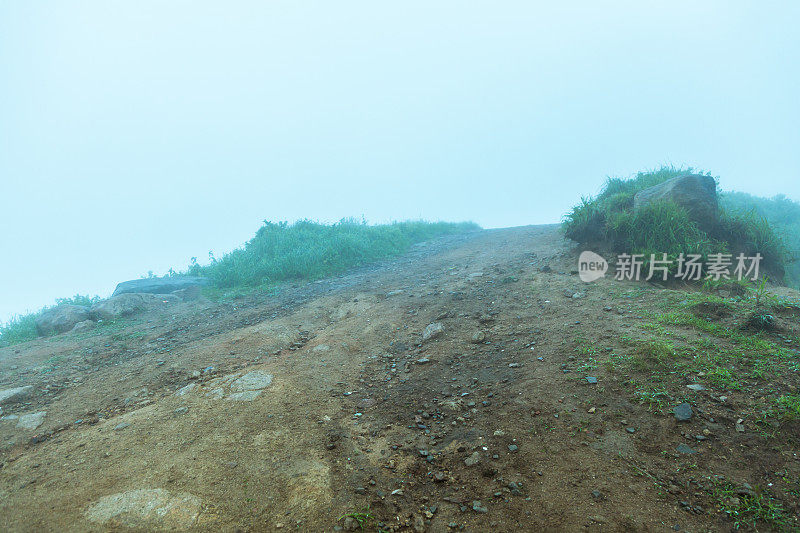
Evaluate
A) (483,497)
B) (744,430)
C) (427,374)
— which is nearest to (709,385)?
(744,430)

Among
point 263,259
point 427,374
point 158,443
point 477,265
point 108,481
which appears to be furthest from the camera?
point 263,259

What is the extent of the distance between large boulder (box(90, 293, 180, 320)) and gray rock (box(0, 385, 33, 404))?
12.3 feet

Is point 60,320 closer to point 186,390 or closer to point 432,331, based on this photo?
point 186,390

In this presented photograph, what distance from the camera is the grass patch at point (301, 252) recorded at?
36.5 feet

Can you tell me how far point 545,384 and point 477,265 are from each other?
19.1ft

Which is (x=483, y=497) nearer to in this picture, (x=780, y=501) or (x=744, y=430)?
(x=780, y=501)

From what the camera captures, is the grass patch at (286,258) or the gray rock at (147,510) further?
the grass patch at (286,258)

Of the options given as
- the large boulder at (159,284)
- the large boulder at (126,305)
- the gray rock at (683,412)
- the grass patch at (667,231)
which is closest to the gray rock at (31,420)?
the large boulder at (126,305)

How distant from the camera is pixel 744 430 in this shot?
9.78ft

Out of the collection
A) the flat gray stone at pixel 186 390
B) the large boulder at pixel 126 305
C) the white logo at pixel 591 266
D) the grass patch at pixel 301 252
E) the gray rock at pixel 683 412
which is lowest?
the gray rock at pixel 683 412

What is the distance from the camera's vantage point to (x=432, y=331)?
18.9 ft

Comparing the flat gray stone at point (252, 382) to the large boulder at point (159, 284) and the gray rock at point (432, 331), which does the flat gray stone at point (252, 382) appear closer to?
the gray rock at point (432, 331)

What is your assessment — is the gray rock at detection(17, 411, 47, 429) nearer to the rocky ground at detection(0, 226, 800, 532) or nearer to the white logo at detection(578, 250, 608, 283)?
the rocky ground at detection(0, 226, 800, 532)

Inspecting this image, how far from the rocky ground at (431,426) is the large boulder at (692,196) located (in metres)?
2.43
